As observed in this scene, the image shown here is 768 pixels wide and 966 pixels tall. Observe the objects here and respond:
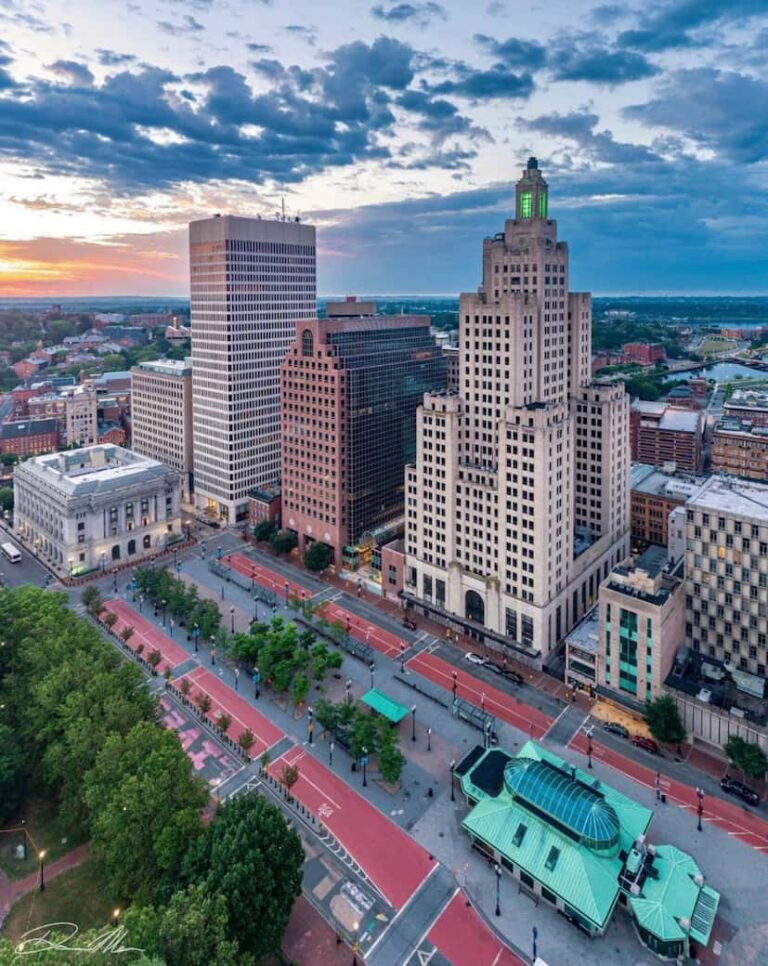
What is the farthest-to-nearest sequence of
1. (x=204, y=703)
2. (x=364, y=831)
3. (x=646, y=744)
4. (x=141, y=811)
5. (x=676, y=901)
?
(x=204, y=703), (x=646, y=744), (x=364, y=831), (x=141, y=811), (x=676, y=901)

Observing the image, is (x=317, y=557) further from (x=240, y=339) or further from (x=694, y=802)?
(x=694, y=802)

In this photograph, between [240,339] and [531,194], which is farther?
[240,339]

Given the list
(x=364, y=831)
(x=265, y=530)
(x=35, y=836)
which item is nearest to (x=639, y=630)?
(x=364, y=831)

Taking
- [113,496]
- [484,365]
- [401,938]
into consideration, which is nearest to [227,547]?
[113,496]

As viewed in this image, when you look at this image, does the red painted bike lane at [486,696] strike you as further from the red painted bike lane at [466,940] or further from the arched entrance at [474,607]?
the red painted bike lane at [466,940]

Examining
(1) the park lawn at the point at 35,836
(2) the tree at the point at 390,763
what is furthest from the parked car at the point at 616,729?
(1) the park lawn at the point at 35,836

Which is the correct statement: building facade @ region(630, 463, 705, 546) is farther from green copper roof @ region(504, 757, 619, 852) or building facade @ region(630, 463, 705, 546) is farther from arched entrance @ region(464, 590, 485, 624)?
green copper roof @ region(504, 757, 619, 852)

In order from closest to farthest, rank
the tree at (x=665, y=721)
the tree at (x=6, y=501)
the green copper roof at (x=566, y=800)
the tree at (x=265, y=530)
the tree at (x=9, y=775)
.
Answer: the green copper roof at (x=566, y=800) < the tree at (x=9, y=775) < the tree at (x=665, y=721) < the tree at (x=265, y=530) < the tree at (x=6, y=501)
